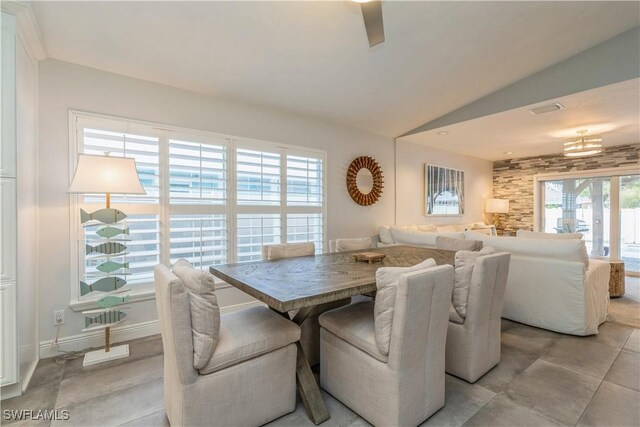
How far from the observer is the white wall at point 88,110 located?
2.53 m

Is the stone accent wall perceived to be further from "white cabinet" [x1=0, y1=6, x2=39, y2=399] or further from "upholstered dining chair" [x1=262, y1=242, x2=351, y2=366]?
"white cabinet" [x1=0, y1=6, x2=39, y2=399]

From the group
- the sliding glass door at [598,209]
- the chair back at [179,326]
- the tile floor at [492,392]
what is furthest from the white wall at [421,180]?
the chair back at [179,326]

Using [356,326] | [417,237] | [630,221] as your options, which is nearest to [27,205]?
[356,326]

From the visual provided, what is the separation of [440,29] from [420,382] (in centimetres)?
297

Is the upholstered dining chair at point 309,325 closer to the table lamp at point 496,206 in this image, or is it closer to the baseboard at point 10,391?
the baseboard at point 10,391

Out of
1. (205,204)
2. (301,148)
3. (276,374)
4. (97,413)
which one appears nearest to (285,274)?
(276,374)

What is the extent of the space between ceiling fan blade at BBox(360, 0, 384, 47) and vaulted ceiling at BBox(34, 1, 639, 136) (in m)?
0.74

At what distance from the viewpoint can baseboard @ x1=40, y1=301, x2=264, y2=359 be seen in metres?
2.52

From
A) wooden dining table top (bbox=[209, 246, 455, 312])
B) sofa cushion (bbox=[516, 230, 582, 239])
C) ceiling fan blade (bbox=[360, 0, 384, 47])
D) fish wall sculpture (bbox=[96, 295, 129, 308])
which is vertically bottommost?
fish wall sculpture (bbox=[96, 295, 129, 308])

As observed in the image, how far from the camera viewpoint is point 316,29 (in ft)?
8.65

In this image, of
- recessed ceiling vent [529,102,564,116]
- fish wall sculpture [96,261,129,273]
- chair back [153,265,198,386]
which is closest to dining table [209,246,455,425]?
chair back [153,265,198,386]

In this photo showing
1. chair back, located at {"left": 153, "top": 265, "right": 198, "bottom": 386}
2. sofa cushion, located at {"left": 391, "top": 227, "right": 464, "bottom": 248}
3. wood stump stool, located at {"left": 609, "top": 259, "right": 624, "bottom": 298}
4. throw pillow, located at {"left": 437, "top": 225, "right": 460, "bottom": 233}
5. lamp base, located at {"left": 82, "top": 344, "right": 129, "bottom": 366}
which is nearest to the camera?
chair back, located at {"left": 153, "top": 265, "right": 198, "bottom": 386}

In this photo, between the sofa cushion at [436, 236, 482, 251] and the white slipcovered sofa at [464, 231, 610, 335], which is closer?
the white slipcovered sofa at [464, 231, 610, 335]

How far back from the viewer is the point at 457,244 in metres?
3.27
